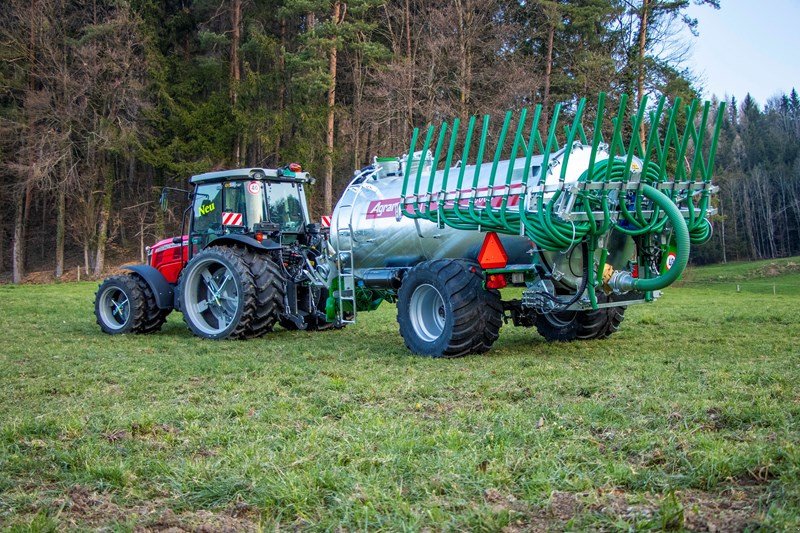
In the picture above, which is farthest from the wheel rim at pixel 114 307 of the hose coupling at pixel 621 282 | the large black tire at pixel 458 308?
the hose coupling at pixel 621 282

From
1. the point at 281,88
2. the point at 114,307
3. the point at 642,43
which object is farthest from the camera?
the point at 281,88

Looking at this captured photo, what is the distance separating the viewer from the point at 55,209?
3606cm

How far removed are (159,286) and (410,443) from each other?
8.72 meters

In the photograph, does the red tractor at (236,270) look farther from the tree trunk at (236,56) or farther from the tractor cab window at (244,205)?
the tree trunk at (236,56)

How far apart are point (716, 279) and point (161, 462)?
37704 millimetres

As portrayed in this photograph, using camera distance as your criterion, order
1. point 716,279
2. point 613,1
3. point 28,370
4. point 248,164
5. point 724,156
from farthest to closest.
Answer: point 724,156
point 716,279
point 248,164
point 613,1
point 28,370

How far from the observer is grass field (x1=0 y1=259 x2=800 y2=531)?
10.6 ft

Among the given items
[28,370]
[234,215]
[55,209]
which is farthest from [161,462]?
[55,209]

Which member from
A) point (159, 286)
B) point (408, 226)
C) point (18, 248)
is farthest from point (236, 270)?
point (18, 248)

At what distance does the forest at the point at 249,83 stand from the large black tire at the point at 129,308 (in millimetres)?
15316

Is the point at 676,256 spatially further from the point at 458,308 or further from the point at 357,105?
the point at 357,105

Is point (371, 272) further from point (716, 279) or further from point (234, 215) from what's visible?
point (716, 279)

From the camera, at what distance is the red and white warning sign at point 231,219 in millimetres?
11680

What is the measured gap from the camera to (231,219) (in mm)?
11703
